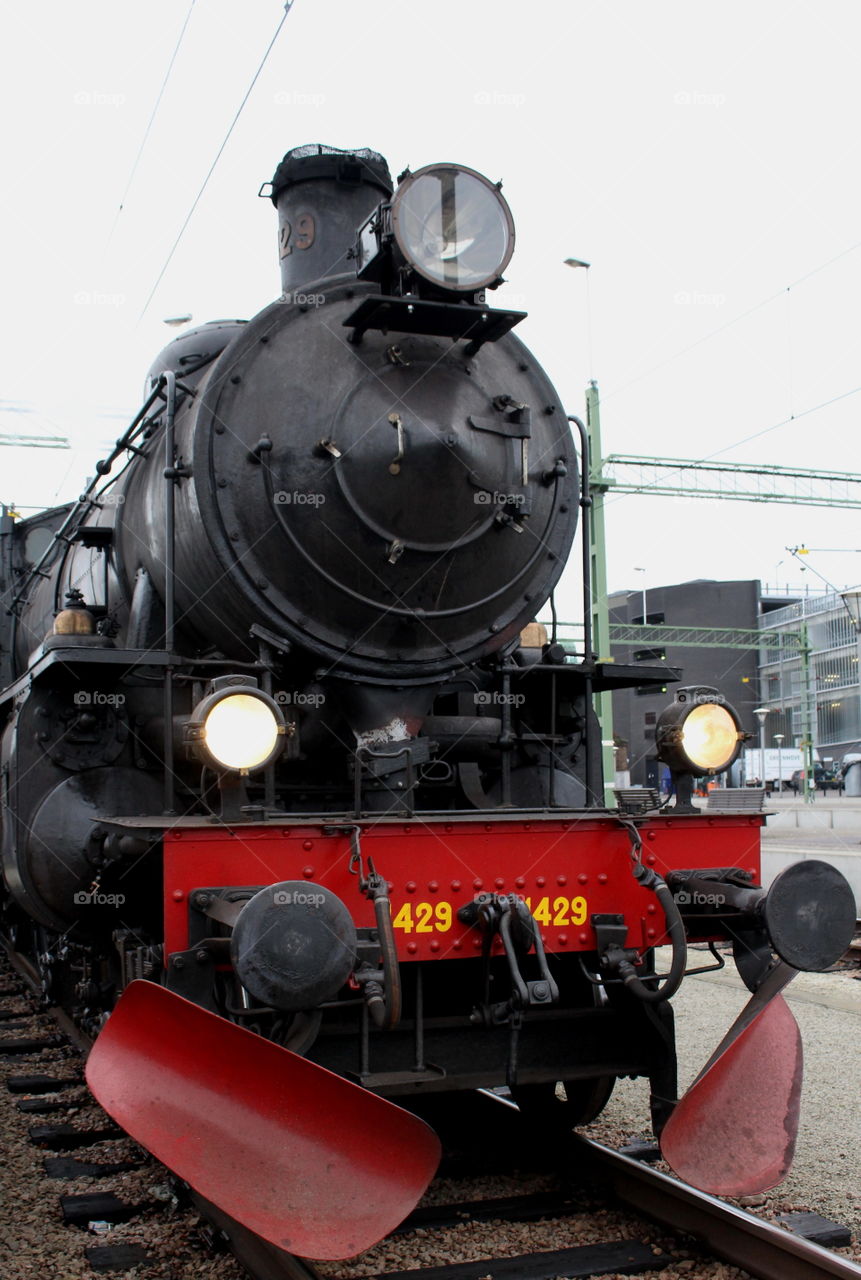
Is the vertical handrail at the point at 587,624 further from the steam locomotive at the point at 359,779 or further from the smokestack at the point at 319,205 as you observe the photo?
the smokestack at the point at 319,205

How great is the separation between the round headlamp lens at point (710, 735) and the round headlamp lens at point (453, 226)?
1724mm

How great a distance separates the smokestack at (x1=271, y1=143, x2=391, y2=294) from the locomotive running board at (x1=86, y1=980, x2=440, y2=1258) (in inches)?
120

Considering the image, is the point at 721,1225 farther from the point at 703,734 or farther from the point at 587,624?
the point at 587,624

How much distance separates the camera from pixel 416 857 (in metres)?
3.57

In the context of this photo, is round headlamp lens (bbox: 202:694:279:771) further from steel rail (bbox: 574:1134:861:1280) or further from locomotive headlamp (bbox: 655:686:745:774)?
steel rail (bbox: 574:1134:861:1280)

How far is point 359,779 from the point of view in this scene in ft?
12.5

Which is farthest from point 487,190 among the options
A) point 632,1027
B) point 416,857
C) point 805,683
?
point 805,683

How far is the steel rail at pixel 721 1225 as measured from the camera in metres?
3.21

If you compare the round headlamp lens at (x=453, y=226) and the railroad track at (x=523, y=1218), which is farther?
the round headlamp lens at (x=453, y=226)

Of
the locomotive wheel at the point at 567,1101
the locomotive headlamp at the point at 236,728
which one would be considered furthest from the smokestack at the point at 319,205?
the locomotive wheel at the point at 567,1101

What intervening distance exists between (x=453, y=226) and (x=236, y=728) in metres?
1.95

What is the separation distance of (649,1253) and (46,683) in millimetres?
2975

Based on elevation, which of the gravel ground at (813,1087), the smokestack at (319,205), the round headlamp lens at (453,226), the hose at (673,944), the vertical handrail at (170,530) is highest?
the smokestack at (319,205)

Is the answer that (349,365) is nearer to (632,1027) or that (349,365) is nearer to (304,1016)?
(304,1016)
